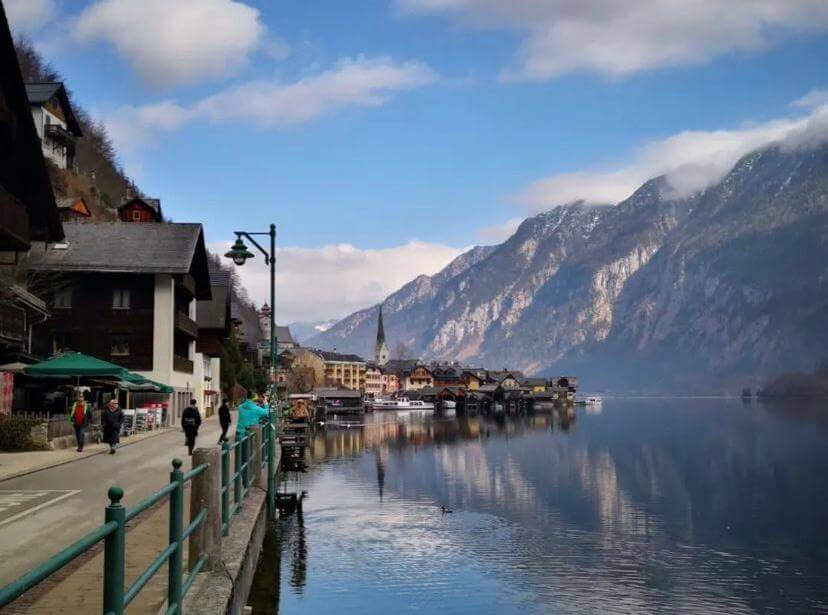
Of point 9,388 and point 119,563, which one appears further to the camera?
point 9,388

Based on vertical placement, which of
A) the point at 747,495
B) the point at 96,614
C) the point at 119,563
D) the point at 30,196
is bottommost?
the point at 747,495

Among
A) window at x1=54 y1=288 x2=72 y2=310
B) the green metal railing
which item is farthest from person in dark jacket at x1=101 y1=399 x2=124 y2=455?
window at x1=54 y1=288 x2=72 y2=310

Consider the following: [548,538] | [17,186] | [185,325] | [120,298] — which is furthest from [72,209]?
[548,538]

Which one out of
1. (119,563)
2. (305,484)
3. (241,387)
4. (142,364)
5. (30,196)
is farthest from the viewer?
(241,387)

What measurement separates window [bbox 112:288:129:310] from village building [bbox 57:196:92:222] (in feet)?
60.0

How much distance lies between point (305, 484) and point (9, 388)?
48.5 ft

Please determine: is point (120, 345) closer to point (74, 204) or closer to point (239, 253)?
point (74, 204)

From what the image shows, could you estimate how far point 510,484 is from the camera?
168 ft

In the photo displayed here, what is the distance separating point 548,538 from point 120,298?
3163 cm

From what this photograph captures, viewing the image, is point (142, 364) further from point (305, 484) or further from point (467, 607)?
point (467, 607)

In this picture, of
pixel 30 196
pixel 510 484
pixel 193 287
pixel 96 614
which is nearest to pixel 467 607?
pixel 96 614

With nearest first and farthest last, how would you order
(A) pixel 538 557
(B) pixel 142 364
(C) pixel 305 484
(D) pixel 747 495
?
(A) pixel 538 557, (C) pixel 305 484, (D) pixel 747 495, (B) pixel 142 364

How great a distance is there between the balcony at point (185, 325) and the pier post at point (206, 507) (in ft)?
148

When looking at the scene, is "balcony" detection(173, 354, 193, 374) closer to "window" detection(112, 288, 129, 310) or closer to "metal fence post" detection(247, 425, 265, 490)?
"window" detection(112, 288, 129, 310)
